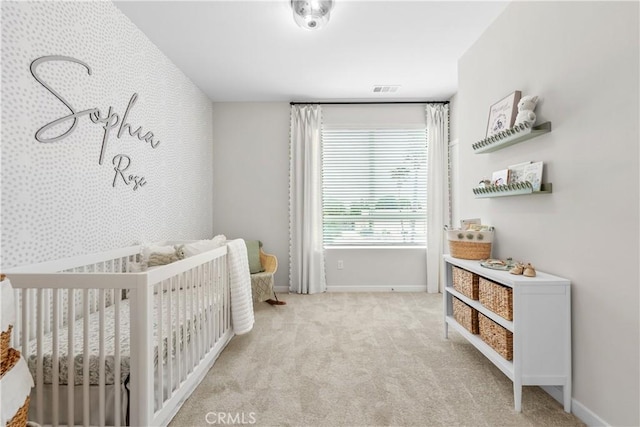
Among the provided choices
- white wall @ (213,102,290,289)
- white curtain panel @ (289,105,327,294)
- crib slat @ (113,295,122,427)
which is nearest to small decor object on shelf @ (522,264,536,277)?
crib slat @ (113,295,122,427)

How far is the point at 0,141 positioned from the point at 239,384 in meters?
1.72

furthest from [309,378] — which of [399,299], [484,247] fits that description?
[399,299]

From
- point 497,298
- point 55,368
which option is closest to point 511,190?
point 497,298

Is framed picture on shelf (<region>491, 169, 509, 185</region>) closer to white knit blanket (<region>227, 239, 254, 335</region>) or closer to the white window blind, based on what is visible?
the white window blind

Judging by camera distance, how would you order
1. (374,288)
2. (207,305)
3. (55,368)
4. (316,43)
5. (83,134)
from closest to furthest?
(55,368) → (83,134) → (207,305) → (316,43) → (374,288)

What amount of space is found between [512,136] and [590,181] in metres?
0.51

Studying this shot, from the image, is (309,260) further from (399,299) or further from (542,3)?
(542,3)

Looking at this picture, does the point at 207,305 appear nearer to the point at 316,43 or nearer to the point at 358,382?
the point at 358,382

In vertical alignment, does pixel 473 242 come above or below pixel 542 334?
above

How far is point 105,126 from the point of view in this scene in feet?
6.64

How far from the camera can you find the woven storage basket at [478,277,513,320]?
163 cm

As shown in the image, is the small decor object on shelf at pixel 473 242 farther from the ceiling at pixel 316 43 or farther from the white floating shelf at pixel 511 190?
the ceiling at pixel 316 43

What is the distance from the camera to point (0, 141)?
1.39 metres
